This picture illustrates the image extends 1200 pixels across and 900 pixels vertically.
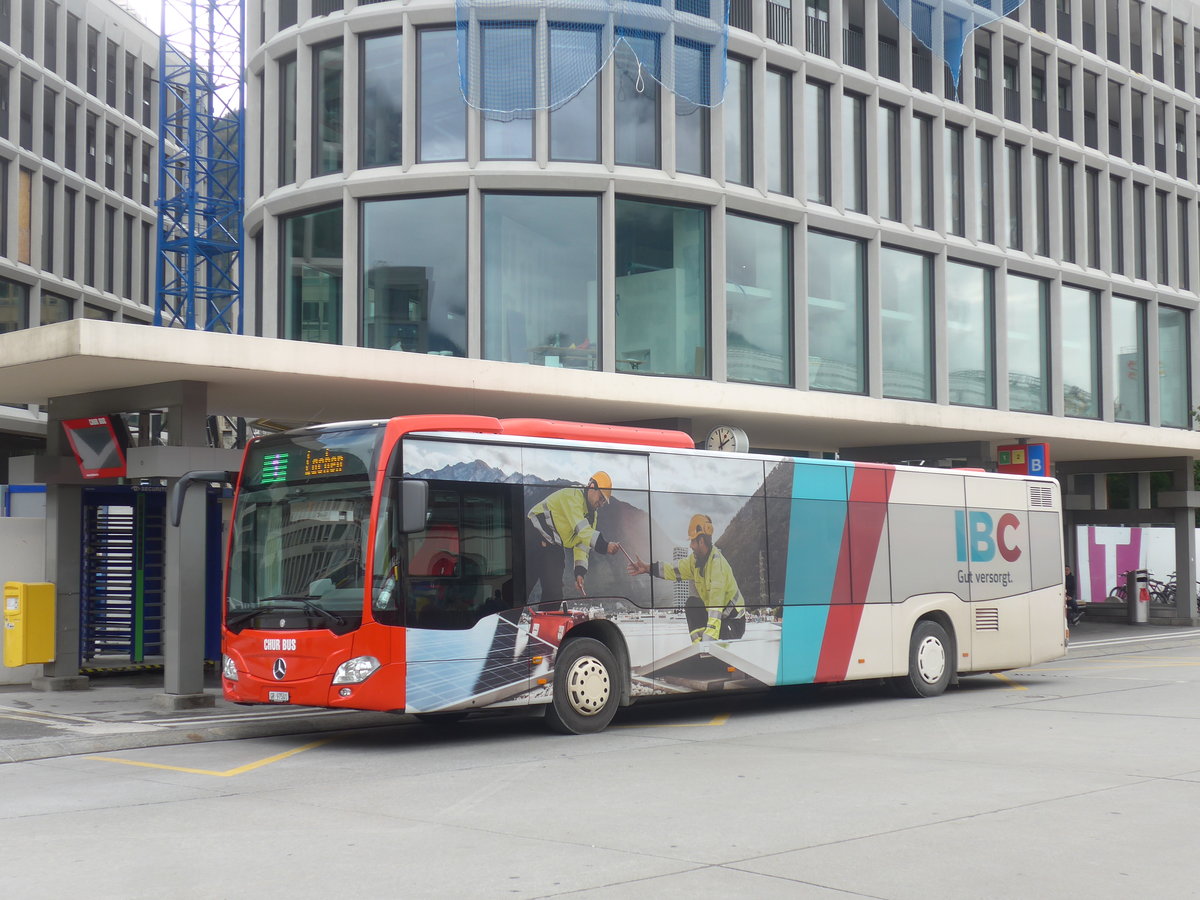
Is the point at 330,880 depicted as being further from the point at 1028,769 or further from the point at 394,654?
the point at 1028,769

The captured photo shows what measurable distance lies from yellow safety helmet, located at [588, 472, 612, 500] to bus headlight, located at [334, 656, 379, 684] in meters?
3.05

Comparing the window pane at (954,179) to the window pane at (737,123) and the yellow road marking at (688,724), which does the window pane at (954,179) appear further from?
the yellow road marking at (688,724)

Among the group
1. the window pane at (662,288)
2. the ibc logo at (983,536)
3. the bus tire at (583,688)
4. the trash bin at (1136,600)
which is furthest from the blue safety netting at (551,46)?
the trash bin at (1136,600)

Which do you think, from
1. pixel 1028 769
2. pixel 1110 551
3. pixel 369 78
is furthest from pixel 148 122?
pixel 1028 769

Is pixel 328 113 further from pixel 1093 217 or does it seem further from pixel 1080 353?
pixel 1093 217

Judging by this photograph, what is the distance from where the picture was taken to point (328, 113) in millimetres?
23219

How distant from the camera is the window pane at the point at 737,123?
942 inches

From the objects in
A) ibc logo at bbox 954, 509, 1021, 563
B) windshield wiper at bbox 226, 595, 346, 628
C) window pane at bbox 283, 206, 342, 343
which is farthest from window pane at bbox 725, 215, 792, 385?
windshield wiper at bbox 226, 595, 346, 628

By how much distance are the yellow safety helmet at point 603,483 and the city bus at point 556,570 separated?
0.02 meters

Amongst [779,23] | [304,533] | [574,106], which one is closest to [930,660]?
[304,533]

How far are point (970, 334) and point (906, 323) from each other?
2.12 metres

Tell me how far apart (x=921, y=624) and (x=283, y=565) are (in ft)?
28.3

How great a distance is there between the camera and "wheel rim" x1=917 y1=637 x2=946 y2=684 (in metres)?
17.6

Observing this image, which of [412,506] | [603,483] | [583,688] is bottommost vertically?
[583,688]
